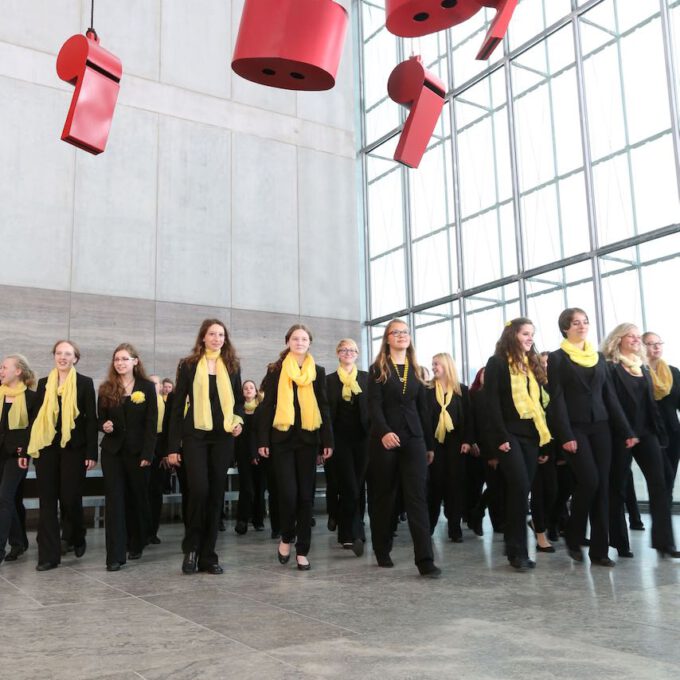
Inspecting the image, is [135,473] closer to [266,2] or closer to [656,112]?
[266,2]

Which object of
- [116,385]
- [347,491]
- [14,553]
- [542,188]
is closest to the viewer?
[116,385]

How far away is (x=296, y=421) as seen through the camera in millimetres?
5250

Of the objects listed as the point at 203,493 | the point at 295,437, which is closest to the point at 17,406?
the point at 203,493

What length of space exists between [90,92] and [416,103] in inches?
51.6

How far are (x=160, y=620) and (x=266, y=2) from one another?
2.60m

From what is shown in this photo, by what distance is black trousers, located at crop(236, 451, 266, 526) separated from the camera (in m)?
7.62

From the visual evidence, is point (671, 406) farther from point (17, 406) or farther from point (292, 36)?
point (292, 36)

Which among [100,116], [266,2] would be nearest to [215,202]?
[100,116]

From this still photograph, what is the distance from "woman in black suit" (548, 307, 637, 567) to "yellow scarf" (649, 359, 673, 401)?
5.00ft

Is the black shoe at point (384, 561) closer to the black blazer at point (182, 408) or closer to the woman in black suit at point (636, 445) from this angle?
the black blazer at point (182, 408)

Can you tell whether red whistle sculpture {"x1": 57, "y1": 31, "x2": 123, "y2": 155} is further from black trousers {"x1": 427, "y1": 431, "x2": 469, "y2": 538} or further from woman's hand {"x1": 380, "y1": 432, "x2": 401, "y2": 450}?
black trousers {"x1": 427, "y1": 431, "x2": 469, "y2": 538}

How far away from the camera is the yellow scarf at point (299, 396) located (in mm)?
5207

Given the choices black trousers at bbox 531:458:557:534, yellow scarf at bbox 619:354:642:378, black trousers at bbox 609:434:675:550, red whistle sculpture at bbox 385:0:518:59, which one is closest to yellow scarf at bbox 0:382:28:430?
black trousers at bbox 531:458:557:534

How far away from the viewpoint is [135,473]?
548 centimetres
